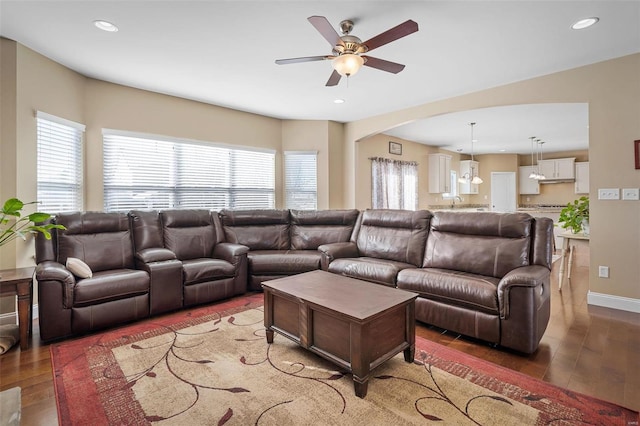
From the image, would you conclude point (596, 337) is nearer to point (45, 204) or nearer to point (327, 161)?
point (327, 161)

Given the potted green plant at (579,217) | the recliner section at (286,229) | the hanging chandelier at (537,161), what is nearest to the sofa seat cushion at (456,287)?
the recliner section at (286,229)

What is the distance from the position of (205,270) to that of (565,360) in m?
A: 3.38

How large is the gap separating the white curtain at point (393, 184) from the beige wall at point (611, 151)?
3.26 metres

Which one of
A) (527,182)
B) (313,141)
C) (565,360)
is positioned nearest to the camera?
(565,360)

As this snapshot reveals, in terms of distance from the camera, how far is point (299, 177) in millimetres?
5855

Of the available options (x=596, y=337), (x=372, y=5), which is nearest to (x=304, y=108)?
(x=372, y=5)

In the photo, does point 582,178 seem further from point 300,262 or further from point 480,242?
point 300,262

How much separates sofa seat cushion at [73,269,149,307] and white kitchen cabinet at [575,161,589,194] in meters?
10.5

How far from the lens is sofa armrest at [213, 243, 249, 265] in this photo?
3.84 m

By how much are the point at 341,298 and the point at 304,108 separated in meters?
3.74

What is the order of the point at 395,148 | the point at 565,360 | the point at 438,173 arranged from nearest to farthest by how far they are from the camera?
1. the point at 565,360
2. the point at 395,148
3. the point at 438,173

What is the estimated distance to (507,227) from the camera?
3.01 metres

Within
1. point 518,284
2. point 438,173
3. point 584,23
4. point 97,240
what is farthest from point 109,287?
point 438,173

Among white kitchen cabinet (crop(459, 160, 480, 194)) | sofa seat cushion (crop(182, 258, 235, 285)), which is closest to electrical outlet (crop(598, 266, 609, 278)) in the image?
sofa seat cushion (crop(182, 258, 235, 285))
